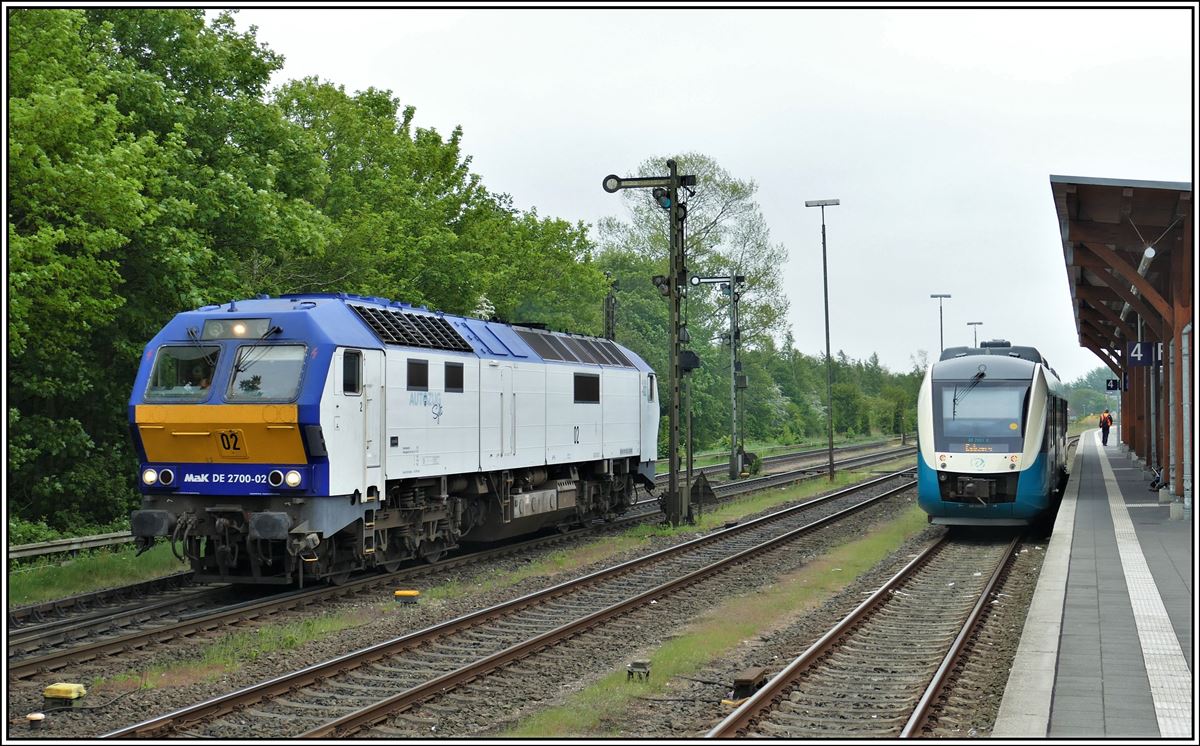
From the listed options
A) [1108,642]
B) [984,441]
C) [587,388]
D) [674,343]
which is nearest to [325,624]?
[1108,642]

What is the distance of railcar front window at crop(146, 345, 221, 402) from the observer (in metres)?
13.8

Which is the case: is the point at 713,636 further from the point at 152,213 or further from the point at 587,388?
the point at 152,213

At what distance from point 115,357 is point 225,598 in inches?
363

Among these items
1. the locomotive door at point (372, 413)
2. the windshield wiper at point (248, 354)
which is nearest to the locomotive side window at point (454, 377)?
the locomotive door at point (372, 413)

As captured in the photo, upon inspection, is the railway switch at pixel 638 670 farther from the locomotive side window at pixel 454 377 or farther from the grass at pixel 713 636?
the locomotive side window at pixel 454 377

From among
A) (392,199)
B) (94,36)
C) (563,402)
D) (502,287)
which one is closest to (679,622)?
(563,402)

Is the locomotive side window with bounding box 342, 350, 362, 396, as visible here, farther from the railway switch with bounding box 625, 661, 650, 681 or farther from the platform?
the platform

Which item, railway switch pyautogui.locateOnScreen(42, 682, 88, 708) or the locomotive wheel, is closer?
railway switch pyautogui.locateOnScreen(42, 682, 88, 708)

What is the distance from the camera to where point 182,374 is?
1392cm

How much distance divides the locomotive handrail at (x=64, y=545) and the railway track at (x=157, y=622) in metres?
2.95

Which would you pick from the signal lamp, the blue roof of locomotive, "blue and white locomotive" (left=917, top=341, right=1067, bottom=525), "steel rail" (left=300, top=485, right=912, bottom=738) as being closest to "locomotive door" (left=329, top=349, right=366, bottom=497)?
the blue roof of locomotive

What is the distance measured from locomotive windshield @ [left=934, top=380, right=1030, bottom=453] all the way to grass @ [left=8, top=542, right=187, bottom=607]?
42.8 feet

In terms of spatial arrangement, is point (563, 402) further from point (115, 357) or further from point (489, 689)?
point (489, 689)

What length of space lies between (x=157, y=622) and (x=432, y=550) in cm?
514
